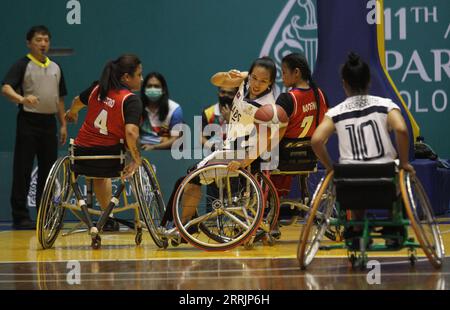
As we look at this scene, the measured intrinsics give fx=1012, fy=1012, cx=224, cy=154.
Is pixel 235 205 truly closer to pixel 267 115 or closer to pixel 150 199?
pixel 267 115

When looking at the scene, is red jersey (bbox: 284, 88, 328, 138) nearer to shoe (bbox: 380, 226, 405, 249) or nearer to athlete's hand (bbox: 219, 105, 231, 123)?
shoe (bbox: 380, 226, 405, 249)

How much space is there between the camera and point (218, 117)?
1016 cm

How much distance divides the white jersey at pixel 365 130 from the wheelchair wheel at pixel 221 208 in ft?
3.72

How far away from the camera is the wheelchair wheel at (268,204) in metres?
7.14

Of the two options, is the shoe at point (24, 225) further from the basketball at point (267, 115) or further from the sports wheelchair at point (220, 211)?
the basketball at point (267, 115)

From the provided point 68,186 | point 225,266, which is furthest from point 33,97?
point 225,266

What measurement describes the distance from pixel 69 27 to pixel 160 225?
15.5 feet

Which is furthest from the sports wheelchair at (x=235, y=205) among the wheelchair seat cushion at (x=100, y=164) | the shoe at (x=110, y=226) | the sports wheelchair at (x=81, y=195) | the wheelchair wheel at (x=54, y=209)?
the shoe at (x=110, y=226)

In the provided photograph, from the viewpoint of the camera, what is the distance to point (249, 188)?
6.95 m

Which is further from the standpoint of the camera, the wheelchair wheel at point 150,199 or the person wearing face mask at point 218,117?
the person wearing face mask at point 218,117

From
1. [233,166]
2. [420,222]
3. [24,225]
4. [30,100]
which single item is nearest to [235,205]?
[233,166]

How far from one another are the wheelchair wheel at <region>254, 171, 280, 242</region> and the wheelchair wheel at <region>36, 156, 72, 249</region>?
56.5 inches

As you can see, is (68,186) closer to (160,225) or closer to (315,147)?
(160,225)

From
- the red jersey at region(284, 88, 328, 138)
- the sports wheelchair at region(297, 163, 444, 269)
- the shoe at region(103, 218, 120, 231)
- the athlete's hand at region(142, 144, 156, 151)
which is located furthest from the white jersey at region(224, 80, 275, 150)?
the athlete's hand at region(142, 144, 156, 151)
